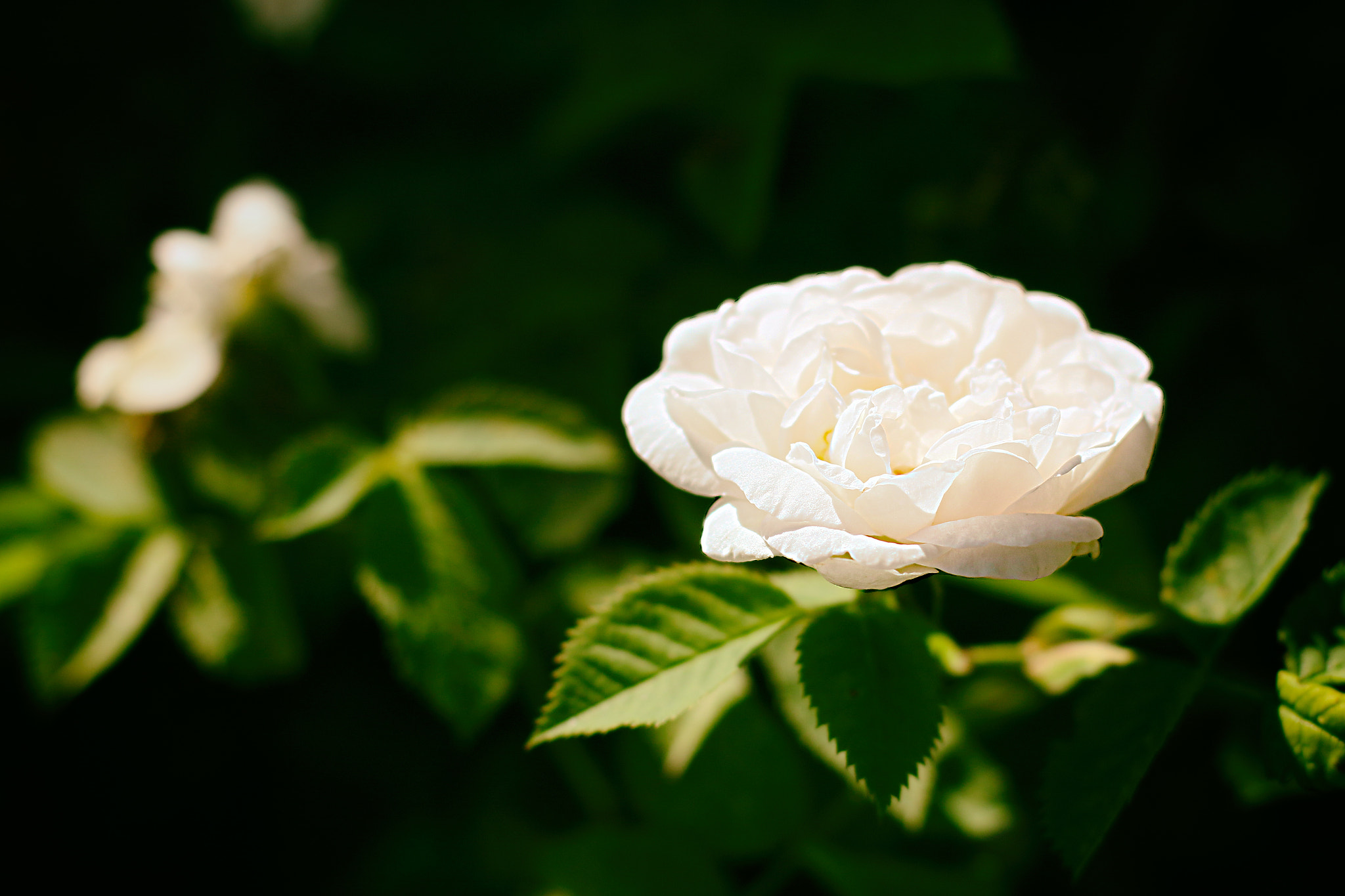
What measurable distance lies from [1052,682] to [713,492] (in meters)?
0.43

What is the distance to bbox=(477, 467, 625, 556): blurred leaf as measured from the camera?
131cm

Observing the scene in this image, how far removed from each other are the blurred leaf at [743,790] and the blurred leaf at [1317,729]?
22.9 inches

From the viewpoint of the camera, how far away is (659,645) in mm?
786

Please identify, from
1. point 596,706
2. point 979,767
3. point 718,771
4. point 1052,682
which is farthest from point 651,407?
point 979,767

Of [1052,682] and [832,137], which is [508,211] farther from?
[1052,682]

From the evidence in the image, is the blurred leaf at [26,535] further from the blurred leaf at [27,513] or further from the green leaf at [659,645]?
the green leaf at [659,645]

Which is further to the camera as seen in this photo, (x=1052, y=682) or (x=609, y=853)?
(x=609, y=853)

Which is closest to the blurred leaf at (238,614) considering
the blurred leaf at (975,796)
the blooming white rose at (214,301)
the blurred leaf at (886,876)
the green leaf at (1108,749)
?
the blooming white rose at (214,301)

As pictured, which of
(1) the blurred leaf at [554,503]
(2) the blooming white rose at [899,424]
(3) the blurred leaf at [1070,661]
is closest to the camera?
(2) the blooming white rose at [899,424]

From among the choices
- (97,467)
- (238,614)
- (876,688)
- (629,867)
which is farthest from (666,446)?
(97,467)

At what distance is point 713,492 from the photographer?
703 mm

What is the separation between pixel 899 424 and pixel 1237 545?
41 cm

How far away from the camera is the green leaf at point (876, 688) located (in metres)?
0.69

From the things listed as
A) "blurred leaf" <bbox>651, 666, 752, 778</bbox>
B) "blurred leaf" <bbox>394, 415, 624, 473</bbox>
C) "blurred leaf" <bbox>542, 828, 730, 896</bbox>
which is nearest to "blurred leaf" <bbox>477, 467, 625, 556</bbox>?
"blurred leaf" <bbox>394, 415, 624, 473</bbox>
